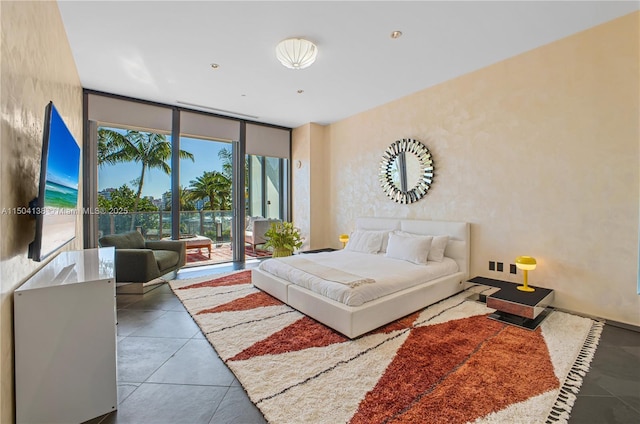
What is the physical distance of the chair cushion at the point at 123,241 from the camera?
3865mm

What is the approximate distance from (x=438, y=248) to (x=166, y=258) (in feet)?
12.9

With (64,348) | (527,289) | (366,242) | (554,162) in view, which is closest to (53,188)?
(64,348)

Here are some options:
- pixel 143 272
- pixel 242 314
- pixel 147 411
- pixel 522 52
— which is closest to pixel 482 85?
pixel 522 52

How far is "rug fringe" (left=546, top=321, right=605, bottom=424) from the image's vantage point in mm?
1599

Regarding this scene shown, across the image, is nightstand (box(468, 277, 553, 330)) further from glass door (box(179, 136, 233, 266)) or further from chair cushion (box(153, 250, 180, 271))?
glass door (box(179, 136, 233, 266))

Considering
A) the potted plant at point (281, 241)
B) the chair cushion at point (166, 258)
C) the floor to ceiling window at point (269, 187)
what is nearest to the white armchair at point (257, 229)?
the floor to ceiling window at point (269, 187)

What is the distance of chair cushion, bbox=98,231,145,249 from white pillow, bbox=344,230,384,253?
11.0ft

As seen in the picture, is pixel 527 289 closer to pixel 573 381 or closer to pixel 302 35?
pixel 573 381

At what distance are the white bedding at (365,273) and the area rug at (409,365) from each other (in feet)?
1.09

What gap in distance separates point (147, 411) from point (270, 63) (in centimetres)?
367

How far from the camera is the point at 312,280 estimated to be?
9.87ft

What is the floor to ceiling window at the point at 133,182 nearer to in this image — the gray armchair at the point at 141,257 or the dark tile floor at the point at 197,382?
the gray armchair at the point at 141,257

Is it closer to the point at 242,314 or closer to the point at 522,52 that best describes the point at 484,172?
the point at 522,52

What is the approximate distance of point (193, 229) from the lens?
220 inches
